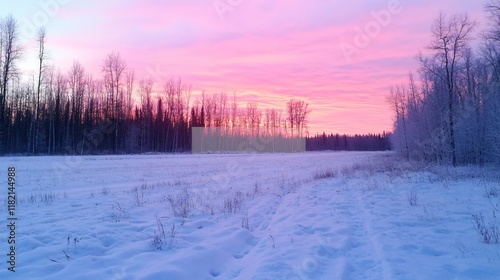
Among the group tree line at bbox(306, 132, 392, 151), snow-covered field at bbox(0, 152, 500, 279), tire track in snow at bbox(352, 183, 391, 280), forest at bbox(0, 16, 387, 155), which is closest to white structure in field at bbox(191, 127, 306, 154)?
forest at bbox(0, 16, 387, 155)

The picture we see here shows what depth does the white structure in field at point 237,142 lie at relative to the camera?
77950 mm

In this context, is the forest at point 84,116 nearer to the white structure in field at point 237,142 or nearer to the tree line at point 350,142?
the white structure in field at point 237,142

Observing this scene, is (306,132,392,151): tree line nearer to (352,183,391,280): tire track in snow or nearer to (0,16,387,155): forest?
(0,16,387,155): forest

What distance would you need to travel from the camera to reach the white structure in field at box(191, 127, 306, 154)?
256ft

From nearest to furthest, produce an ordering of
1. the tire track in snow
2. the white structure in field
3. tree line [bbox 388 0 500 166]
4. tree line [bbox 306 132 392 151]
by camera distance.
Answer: the tire track in snow
tree line [bbox 388 0 500 166]
the white structure in field
tree line [bbox 306 132 392 151]

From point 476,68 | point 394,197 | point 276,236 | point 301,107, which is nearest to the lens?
point 276,236

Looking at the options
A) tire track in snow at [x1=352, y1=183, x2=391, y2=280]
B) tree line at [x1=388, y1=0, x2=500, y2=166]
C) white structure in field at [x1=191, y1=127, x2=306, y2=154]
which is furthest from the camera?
white structure in field at [x1=191, y1=127, x2=306, y2=154]

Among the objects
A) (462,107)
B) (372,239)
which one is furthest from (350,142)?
(372,239)

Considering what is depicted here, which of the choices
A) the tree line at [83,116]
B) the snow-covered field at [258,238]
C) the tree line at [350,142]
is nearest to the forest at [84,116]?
the tree line at [83,116]

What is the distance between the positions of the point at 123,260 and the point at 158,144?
212ft

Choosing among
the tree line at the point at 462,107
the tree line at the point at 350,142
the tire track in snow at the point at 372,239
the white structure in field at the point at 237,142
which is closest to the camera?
the tire track in snow at the point at 372,239

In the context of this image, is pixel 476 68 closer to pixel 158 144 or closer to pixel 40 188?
pixel 40 188

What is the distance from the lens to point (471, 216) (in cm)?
802

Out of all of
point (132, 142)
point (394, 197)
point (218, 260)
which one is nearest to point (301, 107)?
point (132, 142)
